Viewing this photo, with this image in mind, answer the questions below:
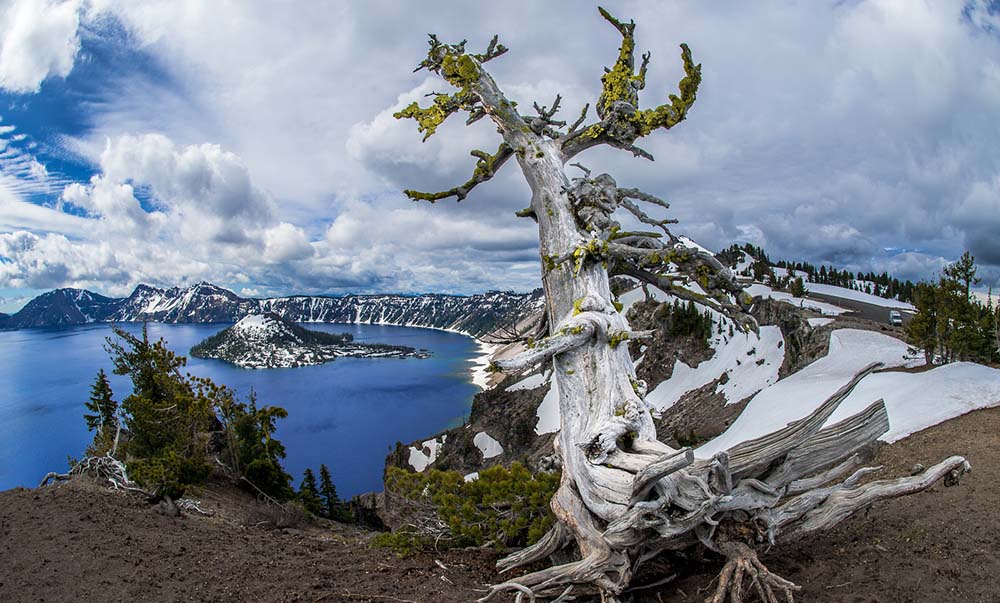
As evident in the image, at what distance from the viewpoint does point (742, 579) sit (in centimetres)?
330

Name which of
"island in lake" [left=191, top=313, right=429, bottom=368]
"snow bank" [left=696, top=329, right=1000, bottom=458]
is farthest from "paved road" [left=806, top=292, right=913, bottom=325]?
"island in lake" [left=191, top=313, right=429, bottom=368]

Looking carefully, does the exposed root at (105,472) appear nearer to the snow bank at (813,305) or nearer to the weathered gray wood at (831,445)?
the weathered gray wood at (831,445)

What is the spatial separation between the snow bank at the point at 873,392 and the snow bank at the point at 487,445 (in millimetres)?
23097

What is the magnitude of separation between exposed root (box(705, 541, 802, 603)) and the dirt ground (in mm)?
497

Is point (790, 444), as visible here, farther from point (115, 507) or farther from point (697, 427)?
point (697, 427)

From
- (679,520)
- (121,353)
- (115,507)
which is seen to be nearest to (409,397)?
(121,353)

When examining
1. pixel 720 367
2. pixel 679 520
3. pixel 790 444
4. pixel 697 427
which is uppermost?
pixel 790 444

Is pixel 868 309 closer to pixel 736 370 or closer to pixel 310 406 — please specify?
pixel 736 370

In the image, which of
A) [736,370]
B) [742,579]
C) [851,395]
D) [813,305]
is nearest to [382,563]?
[742,579]

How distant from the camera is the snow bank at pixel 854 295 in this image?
45463 mm

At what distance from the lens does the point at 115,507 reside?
802 cm

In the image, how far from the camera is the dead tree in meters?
3.56

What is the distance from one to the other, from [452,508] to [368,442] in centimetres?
6335

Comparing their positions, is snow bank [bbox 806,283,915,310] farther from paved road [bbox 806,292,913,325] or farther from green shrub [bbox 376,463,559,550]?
green shrub [bbox 376,463,559,550]
